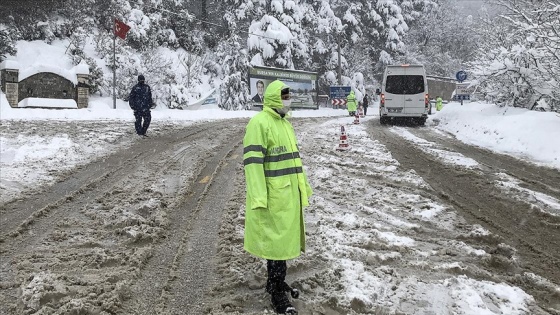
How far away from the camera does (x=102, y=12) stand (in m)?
29.8

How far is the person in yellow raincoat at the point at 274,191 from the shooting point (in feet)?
11.8

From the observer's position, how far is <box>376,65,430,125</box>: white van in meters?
20.1

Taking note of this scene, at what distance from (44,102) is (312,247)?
1916 centimetres

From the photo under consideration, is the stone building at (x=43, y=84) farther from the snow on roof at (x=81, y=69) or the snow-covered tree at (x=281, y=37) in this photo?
the snow-covered tree at (x=281, y=37)

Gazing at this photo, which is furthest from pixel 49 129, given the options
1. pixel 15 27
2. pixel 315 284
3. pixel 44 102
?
pixel 15 27

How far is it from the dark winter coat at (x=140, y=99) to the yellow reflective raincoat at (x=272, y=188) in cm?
1054

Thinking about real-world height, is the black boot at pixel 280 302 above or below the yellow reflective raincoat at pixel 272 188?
below

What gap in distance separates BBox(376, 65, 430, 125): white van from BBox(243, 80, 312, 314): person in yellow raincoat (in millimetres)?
17235

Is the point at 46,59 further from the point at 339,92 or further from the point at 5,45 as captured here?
the point at 339,92

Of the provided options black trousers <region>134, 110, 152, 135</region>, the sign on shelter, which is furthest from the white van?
the sign on shelter

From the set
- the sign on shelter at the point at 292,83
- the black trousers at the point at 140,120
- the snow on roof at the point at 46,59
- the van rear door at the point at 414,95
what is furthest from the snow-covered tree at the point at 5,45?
the van rear door at the point at 414,95

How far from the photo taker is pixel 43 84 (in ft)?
71.5

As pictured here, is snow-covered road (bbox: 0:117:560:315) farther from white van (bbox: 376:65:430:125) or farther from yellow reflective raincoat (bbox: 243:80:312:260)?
white van (bbox: 376:65:430:125)

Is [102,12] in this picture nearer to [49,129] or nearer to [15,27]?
[15,27]
